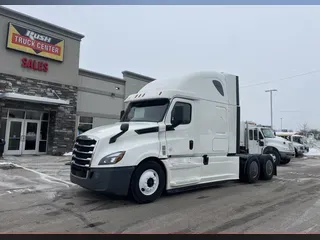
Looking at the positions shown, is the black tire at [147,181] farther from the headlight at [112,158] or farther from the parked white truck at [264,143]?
the parked white truck at [264,143]

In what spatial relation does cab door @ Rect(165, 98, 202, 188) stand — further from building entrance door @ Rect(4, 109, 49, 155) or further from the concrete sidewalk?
building entrance door @ Rect(4, 109, 49, 155)

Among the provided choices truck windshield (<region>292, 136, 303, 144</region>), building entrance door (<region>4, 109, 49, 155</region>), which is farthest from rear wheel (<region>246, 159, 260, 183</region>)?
truck windshield (<region>292, 136, 303, 144</region>)

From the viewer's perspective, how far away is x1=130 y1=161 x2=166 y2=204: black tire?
19.2 ft

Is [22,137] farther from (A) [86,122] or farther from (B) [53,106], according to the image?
(A) [86,122]

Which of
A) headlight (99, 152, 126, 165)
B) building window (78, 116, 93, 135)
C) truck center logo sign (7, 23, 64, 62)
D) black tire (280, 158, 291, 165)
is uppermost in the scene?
truck center logo sign (7, 23, 64, 62)

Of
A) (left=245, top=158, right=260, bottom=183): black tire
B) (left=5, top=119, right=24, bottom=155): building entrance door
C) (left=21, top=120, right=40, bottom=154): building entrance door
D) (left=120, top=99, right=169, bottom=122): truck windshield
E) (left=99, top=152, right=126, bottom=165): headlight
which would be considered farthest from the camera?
(left=21, top=120, right=40, bottom=154): building entrance door

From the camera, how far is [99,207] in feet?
18.4

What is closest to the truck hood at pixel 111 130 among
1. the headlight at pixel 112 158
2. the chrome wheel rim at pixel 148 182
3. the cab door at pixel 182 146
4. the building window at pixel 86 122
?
the headlight at pixel 112 158

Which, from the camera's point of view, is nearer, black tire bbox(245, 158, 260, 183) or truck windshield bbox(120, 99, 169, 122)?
truck windshield bbox(120, 99, 169, 122)

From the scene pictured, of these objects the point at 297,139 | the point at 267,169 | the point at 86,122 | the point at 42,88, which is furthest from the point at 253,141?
the point at 297,139

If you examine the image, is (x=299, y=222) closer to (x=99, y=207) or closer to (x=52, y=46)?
(x=99, y=207)

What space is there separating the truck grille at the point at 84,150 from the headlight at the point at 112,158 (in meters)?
0.35

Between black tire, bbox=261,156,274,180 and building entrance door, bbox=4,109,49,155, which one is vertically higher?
building entrance door, bbox=4,109,49,155

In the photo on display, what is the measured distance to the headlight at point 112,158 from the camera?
5.62 meters
